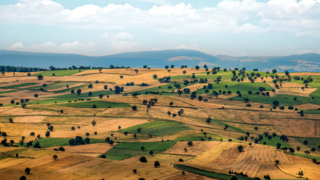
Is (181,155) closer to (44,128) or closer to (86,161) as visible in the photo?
(86,161)

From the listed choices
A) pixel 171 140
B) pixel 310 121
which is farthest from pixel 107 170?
pixel 310 121

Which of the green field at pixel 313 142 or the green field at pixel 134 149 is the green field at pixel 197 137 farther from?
the green field at pixel 313 142

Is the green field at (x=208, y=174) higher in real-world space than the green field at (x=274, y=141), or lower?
higher

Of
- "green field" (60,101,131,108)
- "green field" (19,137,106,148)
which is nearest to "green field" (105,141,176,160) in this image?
"green field" (19,137,106,148)

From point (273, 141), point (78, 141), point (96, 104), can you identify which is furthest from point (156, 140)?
point (96, 104)

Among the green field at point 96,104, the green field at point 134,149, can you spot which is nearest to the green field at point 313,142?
the green field at point 134,149

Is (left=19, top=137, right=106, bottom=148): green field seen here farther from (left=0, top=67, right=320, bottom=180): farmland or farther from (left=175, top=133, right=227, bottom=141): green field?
(left=175, top=133, right=227, bottom=141): green field
